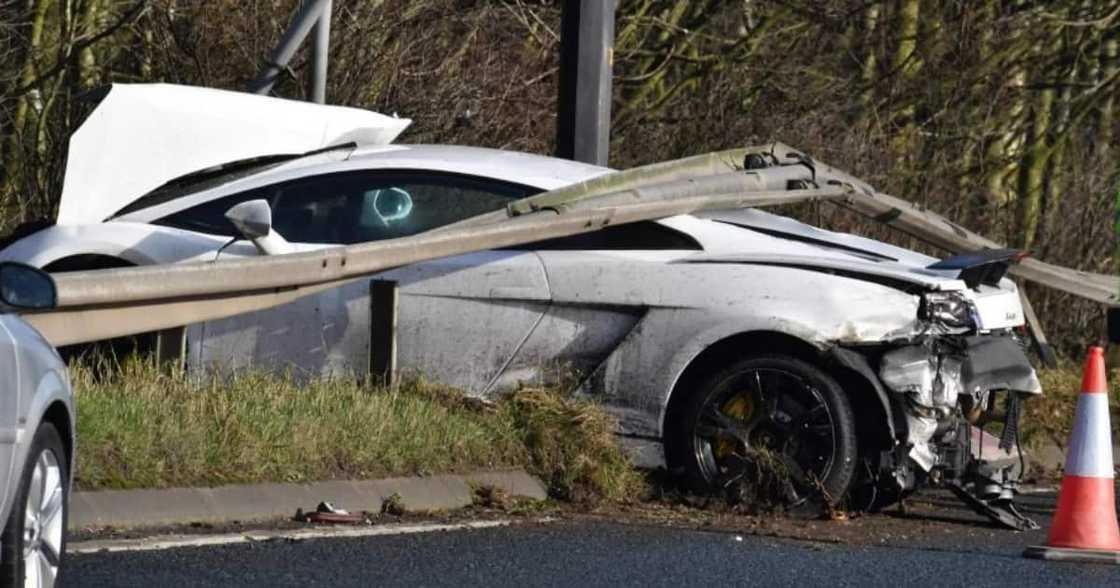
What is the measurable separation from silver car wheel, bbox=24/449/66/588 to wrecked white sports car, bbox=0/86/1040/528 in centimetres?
295

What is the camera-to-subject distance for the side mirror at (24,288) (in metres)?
5.39

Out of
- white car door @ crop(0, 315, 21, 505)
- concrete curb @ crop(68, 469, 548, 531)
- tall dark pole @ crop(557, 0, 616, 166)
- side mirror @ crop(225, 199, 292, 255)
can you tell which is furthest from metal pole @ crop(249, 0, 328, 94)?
white car door @ crop(0, 315, 21, 505)

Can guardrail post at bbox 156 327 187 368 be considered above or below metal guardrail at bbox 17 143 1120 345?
below

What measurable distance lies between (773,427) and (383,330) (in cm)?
177

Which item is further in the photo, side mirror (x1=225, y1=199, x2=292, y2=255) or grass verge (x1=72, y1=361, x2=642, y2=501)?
side mirror (x1=225, y1=199, x2=292, y2=255)

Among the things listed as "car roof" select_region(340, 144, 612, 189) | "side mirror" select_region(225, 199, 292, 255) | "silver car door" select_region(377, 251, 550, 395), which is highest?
"car roof" select_region(340, 144, 612, 189)

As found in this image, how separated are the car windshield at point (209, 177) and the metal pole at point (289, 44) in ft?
8.19

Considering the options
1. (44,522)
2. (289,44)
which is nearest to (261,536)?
(44,522)

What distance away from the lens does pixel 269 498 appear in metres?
8.23

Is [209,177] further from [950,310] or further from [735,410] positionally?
[950,310]

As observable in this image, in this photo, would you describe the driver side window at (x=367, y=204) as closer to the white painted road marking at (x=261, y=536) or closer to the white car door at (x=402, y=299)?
the white car door at (x=402, y=299)

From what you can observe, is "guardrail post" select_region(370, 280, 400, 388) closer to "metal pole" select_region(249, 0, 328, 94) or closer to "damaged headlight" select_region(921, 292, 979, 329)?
"damaged headlight" select_region(921, 292, 979, 329)

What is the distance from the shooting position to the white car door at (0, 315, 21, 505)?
513 centimetres

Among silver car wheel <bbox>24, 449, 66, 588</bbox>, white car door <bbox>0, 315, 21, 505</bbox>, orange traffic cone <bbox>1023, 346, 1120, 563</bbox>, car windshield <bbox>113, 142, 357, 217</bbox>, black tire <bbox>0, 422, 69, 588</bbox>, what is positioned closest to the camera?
white car door <bbox>0, 315, 21, 505</bbox>
